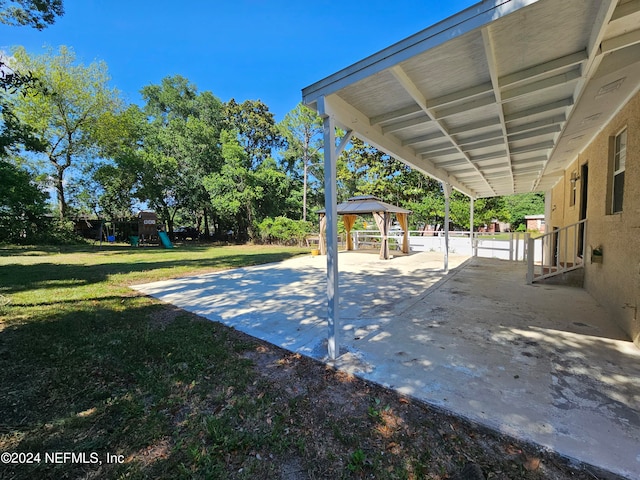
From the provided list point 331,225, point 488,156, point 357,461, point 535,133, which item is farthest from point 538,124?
point 357,461

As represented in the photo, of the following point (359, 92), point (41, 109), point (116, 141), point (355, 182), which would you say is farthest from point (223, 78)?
point (359, 92)

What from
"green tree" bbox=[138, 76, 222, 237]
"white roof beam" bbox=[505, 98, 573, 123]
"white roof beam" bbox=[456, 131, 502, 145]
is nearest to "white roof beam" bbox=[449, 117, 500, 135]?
"white roof beam" bbox=[505, 98, 573, 123]

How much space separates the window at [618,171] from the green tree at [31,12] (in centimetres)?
964

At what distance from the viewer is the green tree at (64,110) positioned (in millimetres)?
15750

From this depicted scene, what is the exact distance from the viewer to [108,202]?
20.6 meters

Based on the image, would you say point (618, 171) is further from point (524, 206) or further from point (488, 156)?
point (524, 206)

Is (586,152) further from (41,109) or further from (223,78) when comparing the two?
(41,109)

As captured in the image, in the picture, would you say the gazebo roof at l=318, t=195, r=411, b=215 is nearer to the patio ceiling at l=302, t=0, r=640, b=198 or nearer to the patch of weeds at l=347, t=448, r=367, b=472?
the patio ceiling at l=302, t=0, r=640, b=198

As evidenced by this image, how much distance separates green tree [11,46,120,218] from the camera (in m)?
15.8

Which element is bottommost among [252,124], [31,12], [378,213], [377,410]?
[377,410]

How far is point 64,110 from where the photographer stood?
53.9 ft

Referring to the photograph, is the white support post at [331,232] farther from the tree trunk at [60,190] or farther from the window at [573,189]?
the tree trunk at [60,190]

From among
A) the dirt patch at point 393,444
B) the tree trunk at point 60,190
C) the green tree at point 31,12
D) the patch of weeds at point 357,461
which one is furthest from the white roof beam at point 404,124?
the tree trunk at point 60,190

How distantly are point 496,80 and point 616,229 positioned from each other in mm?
2913
